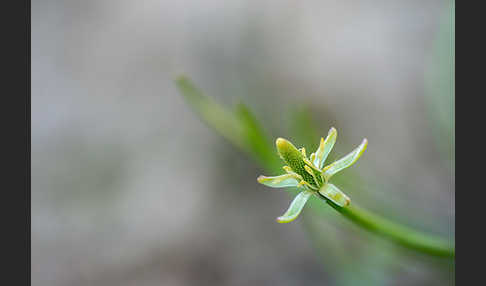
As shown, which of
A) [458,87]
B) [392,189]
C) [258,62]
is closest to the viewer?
[458,87]

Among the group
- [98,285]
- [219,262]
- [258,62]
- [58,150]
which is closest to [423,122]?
[258,62]

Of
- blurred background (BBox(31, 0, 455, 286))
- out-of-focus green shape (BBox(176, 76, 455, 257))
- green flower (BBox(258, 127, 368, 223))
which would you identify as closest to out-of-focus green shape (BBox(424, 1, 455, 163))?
blurred background (BBox(31, 0, 455, 286))

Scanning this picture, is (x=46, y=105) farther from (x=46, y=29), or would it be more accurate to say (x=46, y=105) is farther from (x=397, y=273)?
(x=397, y=273)

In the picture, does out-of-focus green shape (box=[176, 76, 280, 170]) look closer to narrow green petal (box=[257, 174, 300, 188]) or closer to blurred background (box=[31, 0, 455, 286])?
blurred background (box=[31, 0, 455, 286])

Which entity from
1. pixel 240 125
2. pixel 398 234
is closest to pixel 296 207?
pixel 398 234

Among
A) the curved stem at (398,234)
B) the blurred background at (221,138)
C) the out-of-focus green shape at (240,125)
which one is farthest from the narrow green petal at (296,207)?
the blurred background at (221,138)
